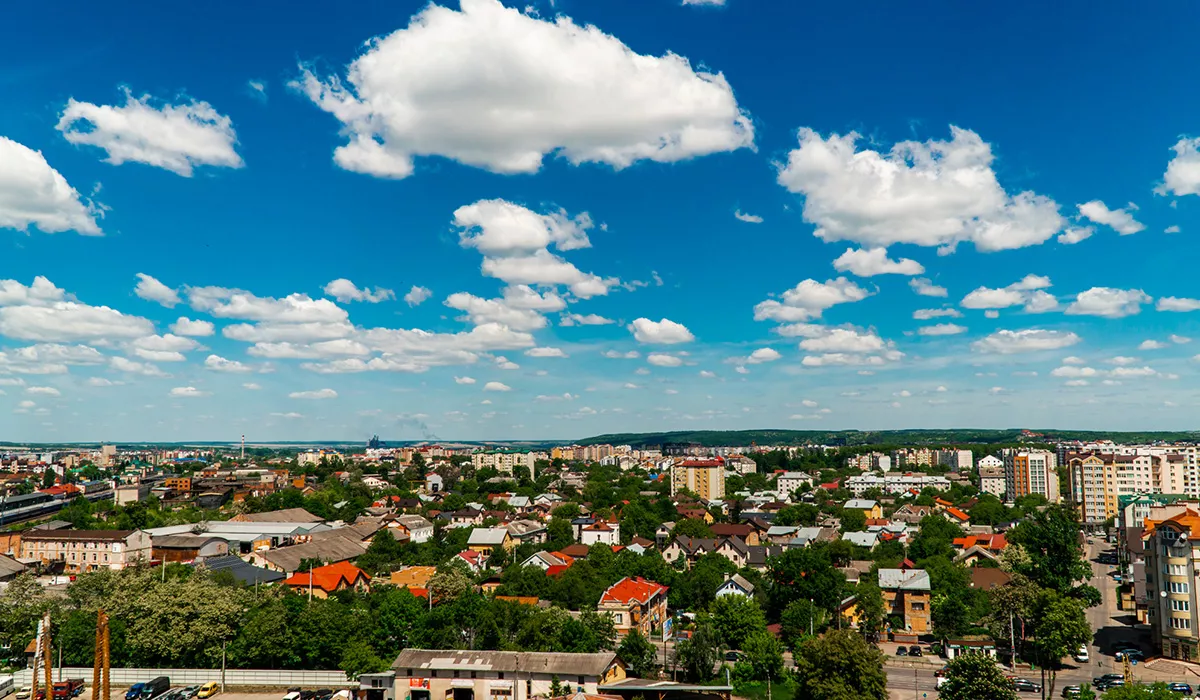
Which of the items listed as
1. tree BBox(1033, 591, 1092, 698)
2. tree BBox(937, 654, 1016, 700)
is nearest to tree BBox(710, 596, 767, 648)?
tree BBox(1033, 591, 1092, 698)

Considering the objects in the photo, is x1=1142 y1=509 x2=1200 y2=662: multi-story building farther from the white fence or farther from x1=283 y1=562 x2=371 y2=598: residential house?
x1=283 y1=562 x2=371 y2=598: residential house

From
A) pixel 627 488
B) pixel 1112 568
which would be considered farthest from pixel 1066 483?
pixel 627 488

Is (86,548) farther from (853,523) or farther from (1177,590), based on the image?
(1177,590)

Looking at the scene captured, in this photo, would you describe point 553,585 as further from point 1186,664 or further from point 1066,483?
point 1066,483

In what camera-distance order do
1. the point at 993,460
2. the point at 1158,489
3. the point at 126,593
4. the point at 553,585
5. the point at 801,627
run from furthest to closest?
the point at 993,460 < the point at 1158,489 < the point at 553,585 < the point at 801,627 < the point at 126,593

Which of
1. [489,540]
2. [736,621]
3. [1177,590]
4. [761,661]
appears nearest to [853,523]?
[489,540]

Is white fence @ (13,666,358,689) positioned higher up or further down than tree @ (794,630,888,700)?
further down

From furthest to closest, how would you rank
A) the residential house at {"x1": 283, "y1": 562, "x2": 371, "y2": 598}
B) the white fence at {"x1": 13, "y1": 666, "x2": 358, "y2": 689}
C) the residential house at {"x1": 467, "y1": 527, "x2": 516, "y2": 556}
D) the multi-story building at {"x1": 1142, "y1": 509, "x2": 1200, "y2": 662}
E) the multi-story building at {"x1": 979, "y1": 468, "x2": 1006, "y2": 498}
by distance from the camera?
the multi-story building at {"x1": 979, "y1": 468, "x2": 1006, "y2": 498}, the residential house at {"x1": 467, "y1": 527, "x2": 516, "y2": 556}, the residential house at {"x1": 283, "y1": 562, "x2": 371, "y2": 598}, the multi-story building at {"x1": 1142, "y1": 509, "x2": 1200, "y2": 662}, the white fence at {"x1": 13, "y1": 666, "x2": 358, "y2": 689}
